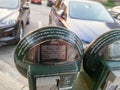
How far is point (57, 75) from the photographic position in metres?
1.44

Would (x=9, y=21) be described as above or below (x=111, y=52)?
below

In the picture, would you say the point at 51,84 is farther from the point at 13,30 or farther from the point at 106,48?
the point at 13,30

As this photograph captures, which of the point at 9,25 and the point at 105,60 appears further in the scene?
the point at 9,25

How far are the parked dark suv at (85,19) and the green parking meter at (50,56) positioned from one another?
324cm

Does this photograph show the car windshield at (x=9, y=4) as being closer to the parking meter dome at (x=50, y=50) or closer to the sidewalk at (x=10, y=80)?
the sidewalk at (x=10, y=80)

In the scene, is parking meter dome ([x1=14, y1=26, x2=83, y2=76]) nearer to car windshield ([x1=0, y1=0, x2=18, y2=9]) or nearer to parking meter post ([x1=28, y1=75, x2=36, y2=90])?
parking meter post ([x1=28, y1=75, x2=36, y2=90])

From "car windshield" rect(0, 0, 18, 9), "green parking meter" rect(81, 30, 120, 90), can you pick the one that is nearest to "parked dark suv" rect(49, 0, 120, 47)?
"car windshield" rect(0, 0, 18, 9)

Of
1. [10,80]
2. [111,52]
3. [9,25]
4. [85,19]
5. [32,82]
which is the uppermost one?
[111,52]

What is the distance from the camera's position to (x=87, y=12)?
232 inches

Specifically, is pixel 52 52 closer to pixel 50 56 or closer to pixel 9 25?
pixel 50 56

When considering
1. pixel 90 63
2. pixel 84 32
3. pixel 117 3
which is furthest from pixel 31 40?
pixel 117 3

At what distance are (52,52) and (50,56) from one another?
28mm

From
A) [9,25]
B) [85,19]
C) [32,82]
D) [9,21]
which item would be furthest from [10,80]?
[32,82]

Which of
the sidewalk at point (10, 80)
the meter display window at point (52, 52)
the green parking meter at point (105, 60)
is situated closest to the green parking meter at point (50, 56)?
the meter display window at point (52, 52)
